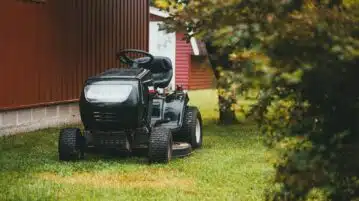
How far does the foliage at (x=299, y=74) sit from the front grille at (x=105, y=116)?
491 cm

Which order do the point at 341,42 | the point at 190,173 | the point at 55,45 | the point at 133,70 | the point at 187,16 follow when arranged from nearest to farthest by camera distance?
the point at 341,42 < the point at 187,16 < the point at 190,173 < the point at 133,70 < the point at 55,45

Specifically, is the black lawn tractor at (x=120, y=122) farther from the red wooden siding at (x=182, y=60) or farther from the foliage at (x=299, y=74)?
the red wooden siding at (x=182, y=60)

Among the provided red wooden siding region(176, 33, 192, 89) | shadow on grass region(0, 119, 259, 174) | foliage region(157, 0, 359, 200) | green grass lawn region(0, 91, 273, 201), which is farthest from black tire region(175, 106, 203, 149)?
red wooden siding region(176, 33, 192, 89)

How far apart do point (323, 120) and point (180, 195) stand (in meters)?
3.35

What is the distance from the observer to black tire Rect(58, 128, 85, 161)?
9164 millimetres

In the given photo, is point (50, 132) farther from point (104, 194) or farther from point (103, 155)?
point (104, 194)

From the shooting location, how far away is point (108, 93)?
30.0 ft

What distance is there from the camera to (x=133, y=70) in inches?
384

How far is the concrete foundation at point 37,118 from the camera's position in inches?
504

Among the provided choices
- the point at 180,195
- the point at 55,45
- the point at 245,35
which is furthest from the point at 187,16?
the point at 55,45

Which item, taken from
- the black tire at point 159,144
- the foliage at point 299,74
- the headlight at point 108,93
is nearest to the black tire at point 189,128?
the black tire at point 159,144

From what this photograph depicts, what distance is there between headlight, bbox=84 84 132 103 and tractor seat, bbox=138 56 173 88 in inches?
50.7

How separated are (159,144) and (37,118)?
5554 mm

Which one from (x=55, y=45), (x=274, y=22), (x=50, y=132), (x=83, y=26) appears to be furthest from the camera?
(x=83, y=26)
